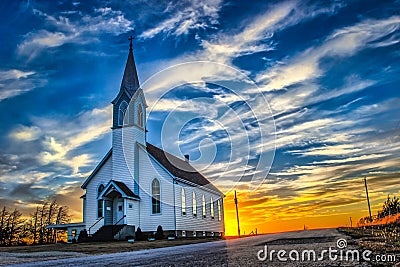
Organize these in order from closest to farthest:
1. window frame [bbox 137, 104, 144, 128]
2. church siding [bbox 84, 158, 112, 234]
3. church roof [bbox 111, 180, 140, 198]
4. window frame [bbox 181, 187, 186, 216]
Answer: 1. church roof [bbox 111, 180, 140, 198]
2. church siding [bbox 84, 158, 112, 234]
3. window frame [bbox 181, 187, 186, 216]
4. window frame [bbox 137, 104, 144, 128]

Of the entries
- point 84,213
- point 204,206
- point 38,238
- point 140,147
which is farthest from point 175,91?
point 38,238

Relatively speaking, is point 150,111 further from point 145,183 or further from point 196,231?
point 196,231

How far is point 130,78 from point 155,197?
10759mm

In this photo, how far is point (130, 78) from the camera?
Answer: 1340 inches

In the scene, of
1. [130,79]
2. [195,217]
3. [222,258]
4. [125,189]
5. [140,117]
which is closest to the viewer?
[222,258]

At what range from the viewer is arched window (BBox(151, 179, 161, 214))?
30828 mm

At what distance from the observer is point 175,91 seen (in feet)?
79.5

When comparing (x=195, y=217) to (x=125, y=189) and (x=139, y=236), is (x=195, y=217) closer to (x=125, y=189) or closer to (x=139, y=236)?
(x=125, y=189)

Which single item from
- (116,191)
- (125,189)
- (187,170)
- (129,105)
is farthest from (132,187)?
(187,170)

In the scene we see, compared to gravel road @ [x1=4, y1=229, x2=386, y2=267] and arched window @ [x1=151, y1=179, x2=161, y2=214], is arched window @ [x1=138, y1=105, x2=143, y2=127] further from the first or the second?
gravel road @ [x1=4, y1=229, x2=386, y2=267]

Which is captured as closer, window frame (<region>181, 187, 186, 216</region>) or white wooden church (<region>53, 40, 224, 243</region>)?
white wooden church (<region>53, 40, 224, 243</region>)

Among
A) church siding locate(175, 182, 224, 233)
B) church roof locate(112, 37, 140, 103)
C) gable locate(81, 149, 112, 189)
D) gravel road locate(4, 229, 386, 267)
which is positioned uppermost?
church roof locate(112, 37, 140, 103)

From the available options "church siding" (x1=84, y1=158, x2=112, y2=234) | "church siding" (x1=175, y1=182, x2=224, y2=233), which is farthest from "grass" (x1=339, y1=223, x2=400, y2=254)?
"church siding" (x1=84, y1=158, x2=112, y2=234)

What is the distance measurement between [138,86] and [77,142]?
311 inches
